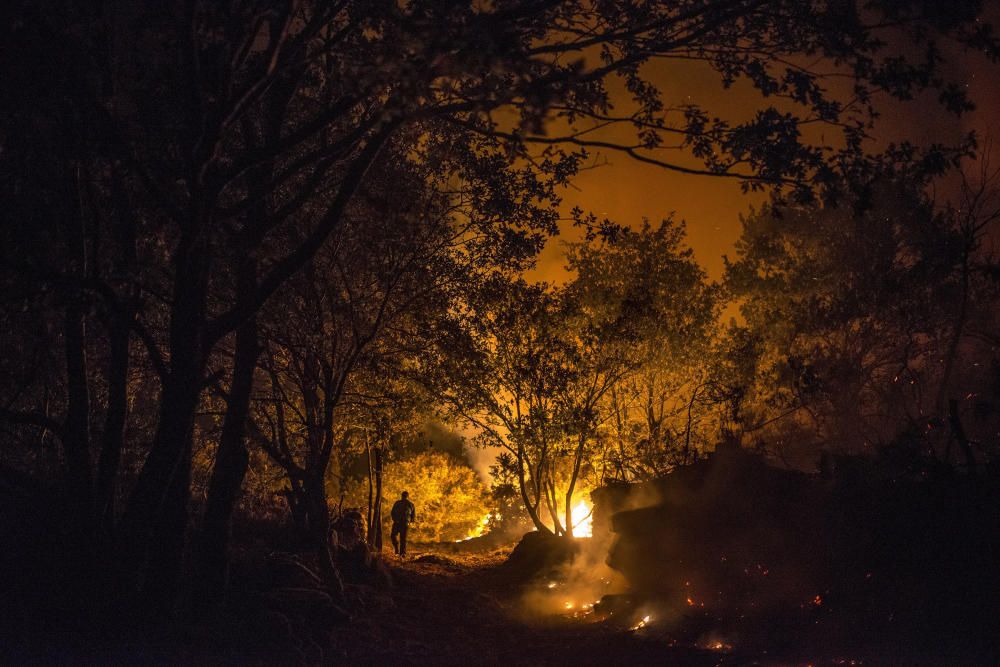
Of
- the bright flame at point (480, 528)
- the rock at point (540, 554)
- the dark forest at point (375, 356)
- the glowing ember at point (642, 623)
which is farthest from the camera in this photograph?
the bright flame at point (480, 528)

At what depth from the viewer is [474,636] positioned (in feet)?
40.2

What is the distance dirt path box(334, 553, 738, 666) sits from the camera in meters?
10.2

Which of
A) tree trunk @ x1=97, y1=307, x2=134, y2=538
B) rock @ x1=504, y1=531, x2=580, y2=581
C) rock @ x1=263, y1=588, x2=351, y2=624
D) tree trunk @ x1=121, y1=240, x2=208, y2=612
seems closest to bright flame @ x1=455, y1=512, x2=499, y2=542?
rock @ x1=504, y1=531, x2=580, y2=581

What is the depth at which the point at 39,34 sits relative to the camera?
6.77 meters

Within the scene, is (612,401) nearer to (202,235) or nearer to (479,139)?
(479,139)

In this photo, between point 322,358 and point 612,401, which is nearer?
point 322,358

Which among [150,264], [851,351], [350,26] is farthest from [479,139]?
[851,351]

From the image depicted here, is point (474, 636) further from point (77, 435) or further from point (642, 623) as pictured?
point (77, 435)

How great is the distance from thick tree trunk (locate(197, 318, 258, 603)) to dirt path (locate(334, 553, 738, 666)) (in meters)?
1.86

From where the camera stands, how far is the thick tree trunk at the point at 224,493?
31.4 ft

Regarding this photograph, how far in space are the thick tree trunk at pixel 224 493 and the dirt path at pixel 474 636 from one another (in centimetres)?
186

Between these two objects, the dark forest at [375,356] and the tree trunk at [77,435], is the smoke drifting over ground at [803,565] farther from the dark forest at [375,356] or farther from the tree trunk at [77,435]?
the tree trunk at [77,435]

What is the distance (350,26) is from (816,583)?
10014 mm

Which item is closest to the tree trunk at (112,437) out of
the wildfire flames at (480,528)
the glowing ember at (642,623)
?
the glowing ember at (642,623)
